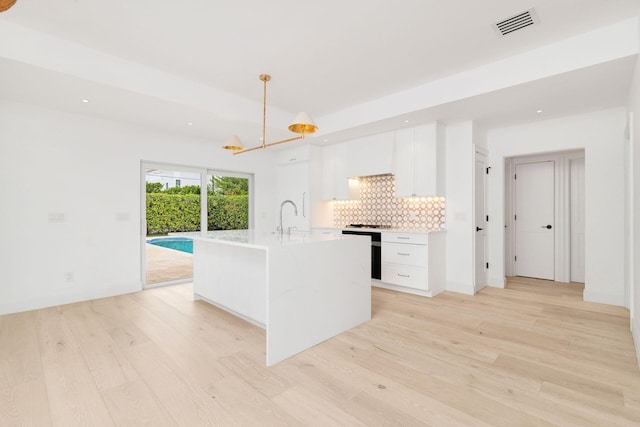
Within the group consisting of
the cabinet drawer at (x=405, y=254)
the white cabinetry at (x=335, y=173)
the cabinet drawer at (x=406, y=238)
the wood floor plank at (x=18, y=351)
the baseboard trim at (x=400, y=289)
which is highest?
the white cabinetry at (x=335, y=173)

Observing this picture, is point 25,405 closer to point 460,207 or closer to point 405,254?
point 405,254

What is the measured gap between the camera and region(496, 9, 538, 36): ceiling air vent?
2477mm

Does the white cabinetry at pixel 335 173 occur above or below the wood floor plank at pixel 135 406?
above

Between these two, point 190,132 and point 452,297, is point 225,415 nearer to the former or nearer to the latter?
point 452,297

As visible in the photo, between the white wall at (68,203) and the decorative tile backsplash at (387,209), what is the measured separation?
3.11 meters

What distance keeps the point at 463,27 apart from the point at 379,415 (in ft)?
9.80

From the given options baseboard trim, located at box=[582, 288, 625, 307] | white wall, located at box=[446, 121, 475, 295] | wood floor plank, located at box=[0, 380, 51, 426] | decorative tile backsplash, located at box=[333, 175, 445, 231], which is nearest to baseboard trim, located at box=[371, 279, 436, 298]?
white wall, located at box=[446, 121, 475, 295]

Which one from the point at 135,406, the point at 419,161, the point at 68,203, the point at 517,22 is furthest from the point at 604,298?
the point at 68,203

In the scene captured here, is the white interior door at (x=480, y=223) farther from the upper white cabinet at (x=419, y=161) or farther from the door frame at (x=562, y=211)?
the door frame at (x=562, y=211)

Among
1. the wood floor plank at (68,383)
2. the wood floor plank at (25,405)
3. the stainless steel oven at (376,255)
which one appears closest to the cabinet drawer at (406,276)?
the stainless steel oven at (376,255)

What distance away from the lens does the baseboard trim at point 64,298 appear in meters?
3.54

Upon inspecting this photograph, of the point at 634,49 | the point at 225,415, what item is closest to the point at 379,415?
the point at 225,415

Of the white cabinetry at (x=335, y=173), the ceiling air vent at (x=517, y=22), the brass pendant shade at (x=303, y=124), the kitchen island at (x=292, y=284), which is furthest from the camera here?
the white cabinetry at (x=335, y=173)

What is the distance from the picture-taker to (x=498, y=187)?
478cm
